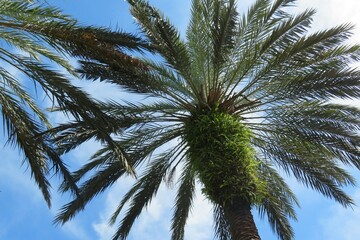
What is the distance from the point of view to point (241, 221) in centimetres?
939

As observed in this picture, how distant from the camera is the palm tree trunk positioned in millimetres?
9229

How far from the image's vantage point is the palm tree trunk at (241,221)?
30.3 feet

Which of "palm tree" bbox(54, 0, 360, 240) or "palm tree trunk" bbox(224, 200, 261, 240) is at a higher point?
"palm tree" bbox(54, 0, 360, 240)

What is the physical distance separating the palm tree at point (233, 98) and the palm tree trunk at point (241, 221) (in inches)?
20.0

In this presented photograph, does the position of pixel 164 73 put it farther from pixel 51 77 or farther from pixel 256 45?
pixel 51 77

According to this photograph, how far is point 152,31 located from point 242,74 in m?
2.21

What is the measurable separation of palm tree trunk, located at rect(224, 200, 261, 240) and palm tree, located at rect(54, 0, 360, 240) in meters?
0.51

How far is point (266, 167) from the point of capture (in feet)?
42.2

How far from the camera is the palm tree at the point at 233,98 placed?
10818 mm

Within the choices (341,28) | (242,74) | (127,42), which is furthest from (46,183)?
(341,28)

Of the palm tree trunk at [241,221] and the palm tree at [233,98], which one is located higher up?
the palm tree at [233,98]

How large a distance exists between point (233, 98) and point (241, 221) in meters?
3.06

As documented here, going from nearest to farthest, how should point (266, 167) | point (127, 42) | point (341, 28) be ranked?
point (127, 42), point (341, 28), point (266, 167)

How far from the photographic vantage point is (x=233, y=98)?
11.4 meters
